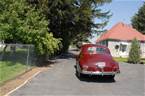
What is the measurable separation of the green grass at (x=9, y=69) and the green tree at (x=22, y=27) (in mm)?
2806

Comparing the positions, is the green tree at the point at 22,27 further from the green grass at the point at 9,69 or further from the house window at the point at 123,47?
the house window at the point at 123,47

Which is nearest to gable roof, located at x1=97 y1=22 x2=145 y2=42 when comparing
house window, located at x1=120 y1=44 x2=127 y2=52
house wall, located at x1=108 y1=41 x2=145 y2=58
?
house wall, located at x1=108 y1=41 x2=145 y2=58

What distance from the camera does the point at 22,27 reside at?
87.1 feet

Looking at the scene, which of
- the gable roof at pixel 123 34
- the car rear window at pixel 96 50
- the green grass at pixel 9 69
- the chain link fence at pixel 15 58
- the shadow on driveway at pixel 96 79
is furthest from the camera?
Result: the gable roof at pixel 123 34

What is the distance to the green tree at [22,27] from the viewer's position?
26.7m

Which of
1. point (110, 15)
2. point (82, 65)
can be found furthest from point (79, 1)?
point (82, 65)

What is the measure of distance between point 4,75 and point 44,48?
9.37m

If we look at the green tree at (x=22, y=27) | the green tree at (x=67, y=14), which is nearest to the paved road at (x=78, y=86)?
the green tree at (x=22, y=27)

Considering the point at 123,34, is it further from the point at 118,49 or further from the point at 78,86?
the point at 78,86

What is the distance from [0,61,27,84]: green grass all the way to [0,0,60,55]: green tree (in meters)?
2.81

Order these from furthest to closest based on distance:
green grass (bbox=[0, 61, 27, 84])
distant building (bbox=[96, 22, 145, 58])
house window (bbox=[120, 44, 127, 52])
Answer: house window (bbox=[120, 44, 127, 52]) < distant building (bbox=[96, 22, 145, 58]) < green grass (bbox=[0, 61, 27, 84])

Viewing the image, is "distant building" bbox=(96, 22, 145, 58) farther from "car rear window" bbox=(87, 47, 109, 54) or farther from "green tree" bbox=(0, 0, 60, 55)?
"car rear window" bbox=(87, 47, 109, 54)

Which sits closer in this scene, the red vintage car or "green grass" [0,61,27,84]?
"green grass" [0,61,27,84]

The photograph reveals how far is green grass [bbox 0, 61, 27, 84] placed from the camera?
63.0 feet
